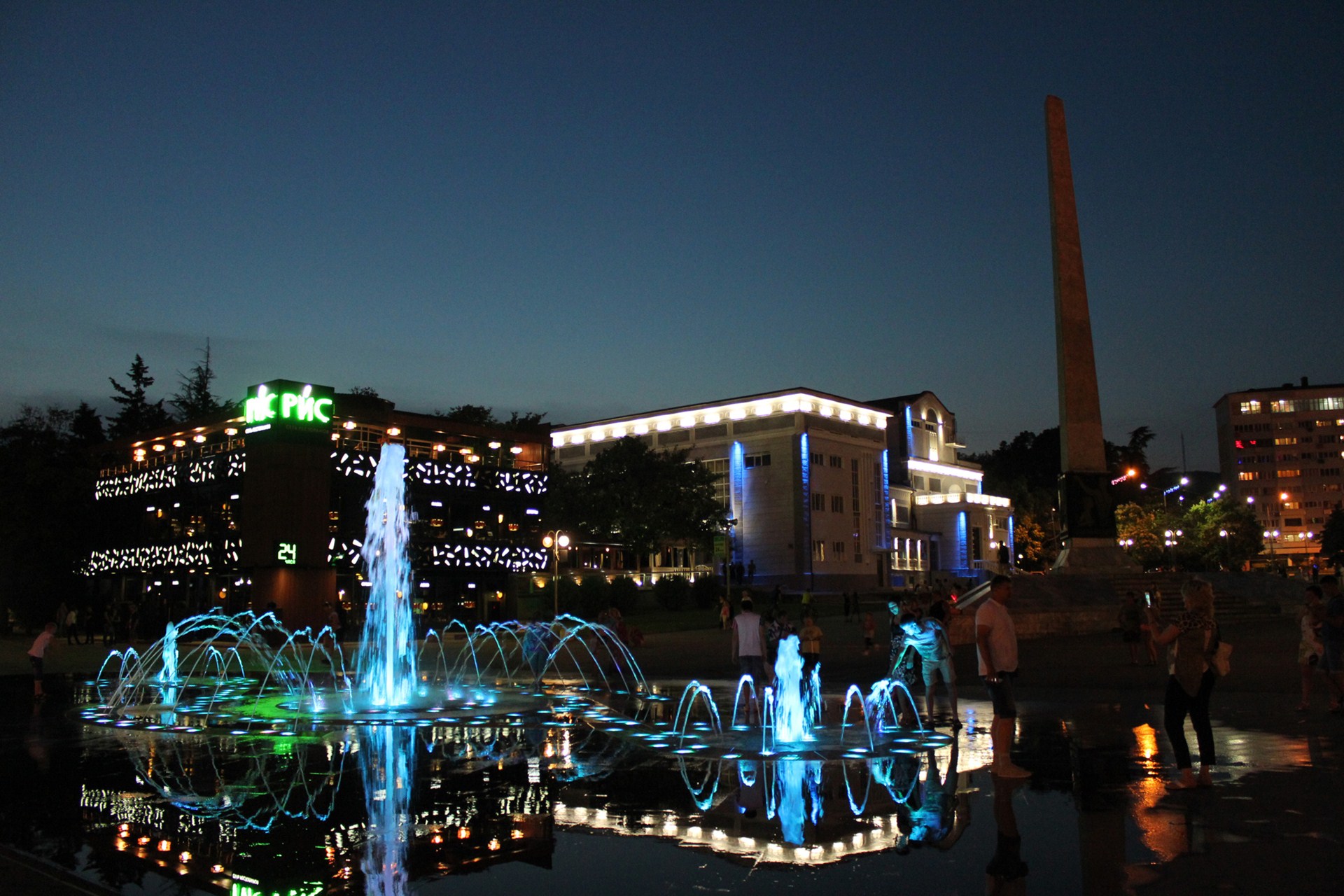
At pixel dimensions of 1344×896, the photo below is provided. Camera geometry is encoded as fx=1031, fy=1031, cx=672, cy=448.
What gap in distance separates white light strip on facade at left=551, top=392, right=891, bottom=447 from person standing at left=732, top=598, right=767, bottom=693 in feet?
197

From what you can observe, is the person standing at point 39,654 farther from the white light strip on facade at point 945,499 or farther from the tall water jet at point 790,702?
the white light strip on facade at point 945,499

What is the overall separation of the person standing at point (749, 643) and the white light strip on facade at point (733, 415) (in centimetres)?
6002

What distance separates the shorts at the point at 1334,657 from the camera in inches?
561

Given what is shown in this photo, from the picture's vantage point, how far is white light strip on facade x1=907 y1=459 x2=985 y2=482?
9069 cm

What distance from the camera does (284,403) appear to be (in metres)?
49.7

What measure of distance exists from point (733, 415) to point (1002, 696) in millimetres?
68270

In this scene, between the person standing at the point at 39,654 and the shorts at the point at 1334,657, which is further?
the person standing at the point at 39,654

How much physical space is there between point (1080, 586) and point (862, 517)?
4520 cm

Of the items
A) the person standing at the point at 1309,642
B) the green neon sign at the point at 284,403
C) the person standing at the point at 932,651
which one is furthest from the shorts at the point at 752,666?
the green neon sign at the point at 284,403

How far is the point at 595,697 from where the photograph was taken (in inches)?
784

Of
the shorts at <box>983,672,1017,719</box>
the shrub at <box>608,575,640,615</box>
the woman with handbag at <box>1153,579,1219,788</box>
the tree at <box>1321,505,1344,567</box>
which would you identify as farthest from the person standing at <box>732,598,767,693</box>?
the tree at <box>1321,505,1344,567</box>

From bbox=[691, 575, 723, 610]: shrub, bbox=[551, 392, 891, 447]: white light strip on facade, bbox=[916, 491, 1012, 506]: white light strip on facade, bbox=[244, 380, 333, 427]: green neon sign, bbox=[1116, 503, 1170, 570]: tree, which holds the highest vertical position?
bbox=[551, 392, 891, 447]: white light strip on facade

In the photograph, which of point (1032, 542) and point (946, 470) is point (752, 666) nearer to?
point (946, 470)

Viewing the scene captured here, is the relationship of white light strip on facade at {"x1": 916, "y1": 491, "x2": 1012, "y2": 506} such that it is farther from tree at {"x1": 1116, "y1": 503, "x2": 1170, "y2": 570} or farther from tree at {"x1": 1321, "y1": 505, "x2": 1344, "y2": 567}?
tree at {"x1": 1321, "y1": 505, "x2": 1344, "y2": 567}
